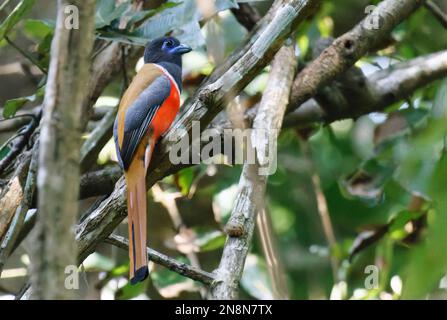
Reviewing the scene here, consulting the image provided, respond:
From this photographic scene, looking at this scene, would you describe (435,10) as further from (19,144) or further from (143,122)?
(19,144)

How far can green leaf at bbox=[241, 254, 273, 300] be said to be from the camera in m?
4.42

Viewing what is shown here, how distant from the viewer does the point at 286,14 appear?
101 inches

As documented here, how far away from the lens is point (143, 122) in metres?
3.38

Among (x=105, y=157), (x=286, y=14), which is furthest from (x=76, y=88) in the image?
(x=105, y=157)

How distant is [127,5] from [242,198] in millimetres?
1593

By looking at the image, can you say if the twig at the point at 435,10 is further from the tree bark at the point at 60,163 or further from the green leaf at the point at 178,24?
the tree bark at the point at 60,163

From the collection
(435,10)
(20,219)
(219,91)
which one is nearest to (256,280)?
(435,10)

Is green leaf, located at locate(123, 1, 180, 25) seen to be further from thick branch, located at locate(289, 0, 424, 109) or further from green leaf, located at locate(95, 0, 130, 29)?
thick branch, located at locate(289, 0, 424, 109)

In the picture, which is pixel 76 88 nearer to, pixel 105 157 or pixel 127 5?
pixel 127 5

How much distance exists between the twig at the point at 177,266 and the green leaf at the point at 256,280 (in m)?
1.65

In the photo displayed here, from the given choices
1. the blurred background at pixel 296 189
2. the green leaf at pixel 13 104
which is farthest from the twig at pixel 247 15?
the green leaf at pixel 13 104

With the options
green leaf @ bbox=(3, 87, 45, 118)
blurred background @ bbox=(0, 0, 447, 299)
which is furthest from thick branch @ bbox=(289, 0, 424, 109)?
green leaf @ bbox=(3, 87, 45, 118)

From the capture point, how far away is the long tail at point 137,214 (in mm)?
2711
